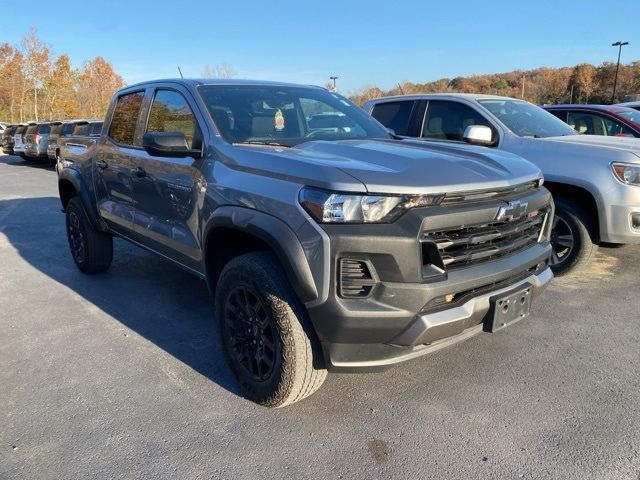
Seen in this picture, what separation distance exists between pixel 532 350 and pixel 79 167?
435cm

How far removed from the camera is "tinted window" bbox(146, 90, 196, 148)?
11.4 feet

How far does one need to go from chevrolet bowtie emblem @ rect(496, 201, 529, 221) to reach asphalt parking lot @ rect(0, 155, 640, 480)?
Result: 1.05 m

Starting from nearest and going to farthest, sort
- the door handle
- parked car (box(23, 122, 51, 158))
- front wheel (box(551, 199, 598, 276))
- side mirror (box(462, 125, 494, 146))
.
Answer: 1. the door handle
2. side mirror (box(462, 125, 494, 146))
3. front wheel (box(551, 199, 598, 276))
4. parked car (box(23, 122, 51, 158))

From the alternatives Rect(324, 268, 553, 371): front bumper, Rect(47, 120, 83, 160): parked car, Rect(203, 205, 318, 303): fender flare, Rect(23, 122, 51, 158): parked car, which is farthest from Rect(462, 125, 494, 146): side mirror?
Rect(23, 122, 51, 158): parked car

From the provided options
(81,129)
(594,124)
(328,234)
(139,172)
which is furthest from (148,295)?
(81,129)

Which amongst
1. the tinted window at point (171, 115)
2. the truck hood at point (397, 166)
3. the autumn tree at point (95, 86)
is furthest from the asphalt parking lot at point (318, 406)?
the autumn tree at point (95, 86)

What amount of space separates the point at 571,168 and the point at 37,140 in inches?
784

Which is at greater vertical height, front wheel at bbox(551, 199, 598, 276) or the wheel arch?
the wheel arch

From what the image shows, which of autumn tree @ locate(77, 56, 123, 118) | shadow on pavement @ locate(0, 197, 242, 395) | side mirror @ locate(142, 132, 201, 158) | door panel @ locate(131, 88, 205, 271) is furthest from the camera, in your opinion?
autumn tree @ locate(77, 56, 123, 118)

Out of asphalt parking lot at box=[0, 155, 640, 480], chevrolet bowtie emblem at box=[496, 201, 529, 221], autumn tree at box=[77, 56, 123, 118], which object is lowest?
asphalt parking lot at box=[0, 155, 640, 480]

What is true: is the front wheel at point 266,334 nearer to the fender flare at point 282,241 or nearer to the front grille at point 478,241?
the fender flare at point 282,241

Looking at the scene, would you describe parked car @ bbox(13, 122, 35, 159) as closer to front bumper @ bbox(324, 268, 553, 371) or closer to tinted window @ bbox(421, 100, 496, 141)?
tinted window @ bbox(421, 100, 496, 141)

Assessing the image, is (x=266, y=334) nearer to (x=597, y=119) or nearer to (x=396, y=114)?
(x=396, y=114)

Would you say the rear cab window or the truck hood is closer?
the truck hood
